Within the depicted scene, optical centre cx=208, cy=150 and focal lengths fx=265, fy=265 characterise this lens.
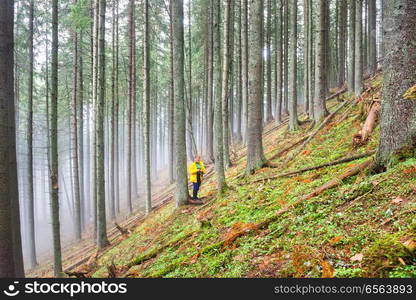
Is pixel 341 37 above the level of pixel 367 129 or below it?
above

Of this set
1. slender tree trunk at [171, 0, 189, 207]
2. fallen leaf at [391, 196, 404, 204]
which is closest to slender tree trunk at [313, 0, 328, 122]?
slender tree trunk at [171, 0, 189, 207]

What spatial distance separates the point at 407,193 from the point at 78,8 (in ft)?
33.0

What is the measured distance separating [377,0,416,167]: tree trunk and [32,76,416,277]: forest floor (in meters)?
0.35

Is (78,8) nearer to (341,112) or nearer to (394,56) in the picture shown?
(394,56)

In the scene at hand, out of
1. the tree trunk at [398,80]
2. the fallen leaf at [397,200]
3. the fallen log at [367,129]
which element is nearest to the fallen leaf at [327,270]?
the fallen leaf at [397,200]

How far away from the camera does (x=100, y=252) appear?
10.9 meters

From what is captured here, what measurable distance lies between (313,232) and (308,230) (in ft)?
0.44

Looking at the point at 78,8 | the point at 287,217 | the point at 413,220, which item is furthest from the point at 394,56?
the point at 78,8

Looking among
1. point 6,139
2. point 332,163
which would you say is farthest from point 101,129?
point 332,163

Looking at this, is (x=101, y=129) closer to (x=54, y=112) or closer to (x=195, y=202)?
(x=54, y=112)

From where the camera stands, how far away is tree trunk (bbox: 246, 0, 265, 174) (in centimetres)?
869

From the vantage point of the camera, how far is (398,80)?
4.21m

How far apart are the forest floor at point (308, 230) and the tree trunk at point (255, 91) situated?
40.5 inches

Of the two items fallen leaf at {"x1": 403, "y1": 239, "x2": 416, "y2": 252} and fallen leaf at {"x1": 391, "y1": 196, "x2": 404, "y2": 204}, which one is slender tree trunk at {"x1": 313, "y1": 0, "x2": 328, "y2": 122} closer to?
fallen leaf at {"x1": 391, "y1": 196, "x2": 404, "y2": 204}
